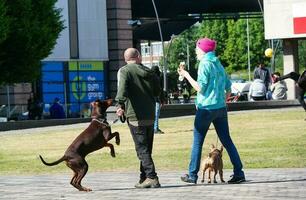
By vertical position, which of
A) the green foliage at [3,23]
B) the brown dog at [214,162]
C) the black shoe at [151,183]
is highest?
the green foliage at [3,23]

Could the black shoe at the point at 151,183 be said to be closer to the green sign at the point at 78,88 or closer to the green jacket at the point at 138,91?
the green jacket at the point at 138,91

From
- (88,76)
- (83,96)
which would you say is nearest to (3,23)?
(83,96)

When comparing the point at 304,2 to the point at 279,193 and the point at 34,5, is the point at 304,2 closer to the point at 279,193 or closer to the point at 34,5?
the point at 34,5

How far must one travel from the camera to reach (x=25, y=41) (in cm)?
3519

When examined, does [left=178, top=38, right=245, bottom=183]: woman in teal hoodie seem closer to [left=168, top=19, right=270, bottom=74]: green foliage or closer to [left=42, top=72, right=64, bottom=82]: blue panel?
[left=42, top=72, right=64, bottom=82]: blue panel

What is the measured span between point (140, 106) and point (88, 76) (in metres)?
37.7

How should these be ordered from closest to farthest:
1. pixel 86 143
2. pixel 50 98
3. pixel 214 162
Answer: pixel 86 143 → pixel 214 162 → pixel 50 98

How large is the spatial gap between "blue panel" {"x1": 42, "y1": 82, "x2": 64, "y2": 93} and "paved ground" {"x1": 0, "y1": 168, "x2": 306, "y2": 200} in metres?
34.1

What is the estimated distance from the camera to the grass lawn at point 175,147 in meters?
14.4

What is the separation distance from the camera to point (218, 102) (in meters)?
10.7

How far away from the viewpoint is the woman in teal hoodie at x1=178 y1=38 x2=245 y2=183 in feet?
35.1

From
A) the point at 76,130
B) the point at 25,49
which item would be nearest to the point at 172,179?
the point at 76,130

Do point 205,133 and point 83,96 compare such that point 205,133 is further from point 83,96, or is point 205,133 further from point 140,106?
point 83,96

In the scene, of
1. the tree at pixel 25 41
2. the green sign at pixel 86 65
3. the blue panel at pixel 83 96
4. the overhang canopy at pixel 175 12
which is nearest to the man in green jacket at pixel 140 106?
the tree at pixel 25 41
